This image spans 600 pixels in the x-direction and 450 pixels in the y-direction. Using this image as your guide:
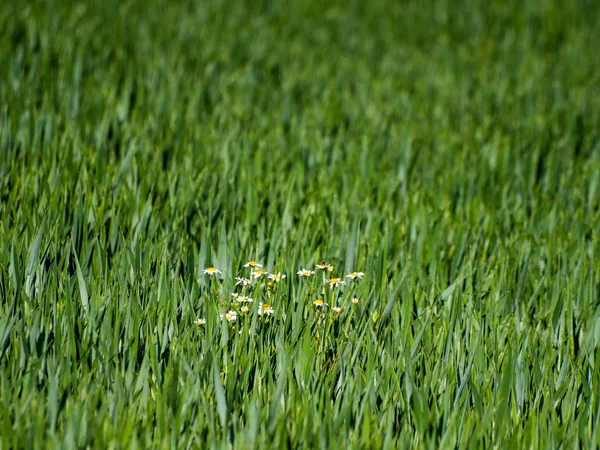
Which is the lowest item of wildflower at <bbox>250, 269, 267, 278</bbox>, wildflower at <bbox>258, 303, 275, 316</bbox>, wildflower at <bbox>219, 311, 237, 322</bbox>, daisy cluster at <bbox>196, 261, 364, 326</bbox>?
wildflower at <bbox>219, 311, 237, 322</bbox>

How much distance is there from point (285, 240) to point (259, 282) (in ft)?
1.87

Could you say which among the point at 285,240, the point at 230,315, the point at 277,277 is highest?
the point at 285,240

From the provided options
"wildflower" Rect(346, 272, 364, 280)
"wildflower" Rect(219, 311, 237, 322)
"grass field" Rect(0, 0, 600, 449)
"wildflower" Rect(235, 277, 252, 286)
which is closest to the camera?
"grass field" Rect(0, 0, 600, 449)

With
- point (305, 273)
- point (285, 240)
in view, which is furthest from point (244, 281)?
point (285, 240)

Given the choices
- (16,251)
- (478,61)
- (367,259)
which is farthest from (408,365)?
(478,61)

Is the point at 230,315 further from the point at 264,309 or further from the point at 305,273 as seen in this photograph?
the point at 305,273

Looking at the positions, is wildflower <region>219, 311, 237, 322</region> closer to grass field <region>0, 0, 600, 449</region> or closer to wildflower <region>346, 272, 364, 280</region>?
grass field <region>0, 0, 600, 449</region>

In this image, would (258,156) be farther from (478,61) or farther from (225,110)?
(478,61)

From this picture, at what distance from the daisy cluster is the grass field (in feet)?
0.06

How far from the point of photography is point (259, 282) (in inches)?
83.9

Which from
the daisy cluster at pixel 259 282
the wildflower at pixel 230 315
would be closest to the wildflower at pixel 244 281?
the daisy cluster at pixel 259 282

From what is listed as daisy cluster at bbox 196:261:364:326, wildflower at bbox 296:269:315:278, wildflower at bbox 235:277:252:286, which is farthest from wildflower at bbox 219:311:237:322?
wildflower at bbox 296:269:315:278

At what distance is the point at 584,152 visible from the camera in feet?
13.6

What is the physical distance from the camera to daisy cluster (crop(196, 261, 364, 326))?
2.07m
